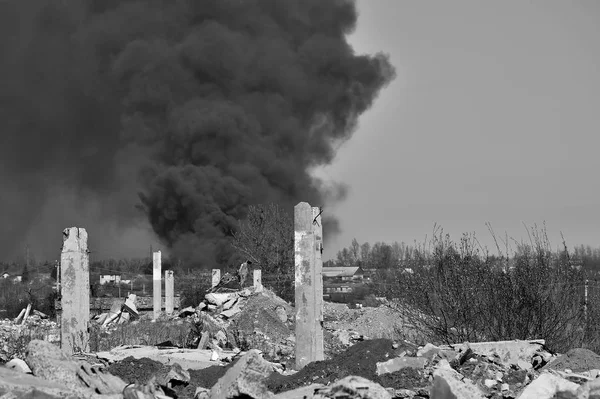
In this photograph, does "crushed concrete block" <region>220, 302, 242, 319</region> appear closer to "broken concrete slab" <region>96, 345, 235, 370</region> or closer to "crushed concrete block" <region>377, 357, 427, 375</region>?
"broken concrete slab" <region>96, 345, 235, 370</region>

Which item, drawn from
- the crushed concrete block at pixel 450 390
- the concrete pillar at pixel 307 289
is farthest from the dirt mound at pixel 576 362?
the crushed concrete block at pixel 450 390

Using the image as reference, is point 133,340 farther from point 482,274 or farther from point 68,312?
point 482,274

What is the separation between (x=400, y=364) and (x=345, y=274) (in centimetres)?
5342

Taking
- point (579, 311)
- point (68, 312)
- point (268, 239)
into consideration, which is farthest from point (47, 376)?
point (268, 239)

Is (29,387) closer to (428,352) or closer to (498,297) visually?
(428,352)

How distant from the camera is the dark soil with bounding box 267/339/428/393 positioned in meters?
8.35

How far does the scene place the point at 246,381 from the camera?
6.34 meters

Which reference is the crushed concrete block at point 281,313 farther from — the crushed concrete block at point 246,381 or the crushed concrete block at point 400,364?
the crushed concrete block at point 246,381

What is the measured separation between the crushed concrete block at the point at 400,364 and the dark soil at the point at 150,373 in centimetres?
191

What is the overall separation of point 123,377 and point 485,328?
642 cm

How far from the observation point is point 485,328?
41.2 ft

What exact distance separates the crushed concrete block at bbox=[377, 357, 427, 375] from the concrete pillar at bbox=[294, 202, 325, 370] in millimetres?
1559

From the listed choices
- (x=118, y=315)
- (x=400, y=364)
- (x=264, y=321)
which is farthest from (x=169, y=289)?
(x=400, y=364)

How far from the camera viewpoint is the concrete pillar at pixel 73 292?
34.7ft
